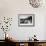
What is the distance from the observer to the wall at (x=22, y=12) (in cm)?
459

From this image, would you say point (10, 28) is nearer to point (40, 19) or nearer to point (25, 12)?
point (25, 12)

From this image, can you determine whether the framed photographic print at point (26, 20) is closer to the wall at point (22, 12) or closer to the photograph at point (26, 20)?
the photograph at point (26, 20)

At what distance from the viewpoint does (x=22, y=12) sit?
4.65 metres

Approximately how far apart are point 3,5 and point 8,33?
1084 millimetres

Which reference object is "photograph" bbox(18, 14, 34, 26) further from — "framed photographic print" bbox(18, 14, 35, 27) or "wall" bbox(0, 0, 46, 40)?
"wall" bbox(0, 0, 46, 40)

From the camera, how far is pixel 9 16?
15.3ft

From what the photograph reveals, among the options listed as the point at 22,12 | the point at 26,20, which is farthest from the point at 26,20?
the point at 22,12

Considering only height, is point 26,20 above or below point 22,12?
below

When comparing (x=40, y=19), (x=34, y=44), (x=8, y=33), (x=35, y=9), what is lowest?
(x=34, y=44)

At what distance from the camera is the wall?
15.1ft

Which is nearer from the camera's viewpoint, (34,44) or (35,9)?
(34,44)

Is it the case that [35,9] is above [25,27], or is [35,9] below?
above

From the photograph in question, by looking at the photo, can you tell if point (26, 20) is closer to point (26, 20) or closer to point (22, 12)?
point (26, 20)

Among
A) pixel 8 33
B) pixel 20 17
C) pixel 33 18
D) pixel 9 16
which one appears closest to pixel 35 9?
pixel 33 18
